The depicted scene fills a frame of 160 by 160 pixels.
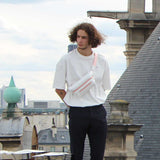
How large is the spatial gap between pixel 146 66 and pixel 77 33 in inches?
1032

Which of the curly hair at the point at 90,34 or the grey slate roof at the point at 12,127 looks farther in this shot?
the grey slate roof at the point at 12,127

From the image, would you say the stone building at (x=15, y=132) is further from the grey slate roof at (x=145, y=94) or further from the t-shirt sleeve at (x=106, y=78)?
the t-shirt sleeve at (x=106, y=78)

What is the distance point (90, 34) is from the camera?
34.8ft

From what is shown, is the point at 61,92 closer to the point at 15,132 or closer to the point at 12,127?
the point at 15,132

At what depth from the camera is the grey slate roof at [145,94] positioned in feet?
110

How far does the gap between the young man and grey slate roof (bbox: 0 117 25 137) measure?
1623 centimetres

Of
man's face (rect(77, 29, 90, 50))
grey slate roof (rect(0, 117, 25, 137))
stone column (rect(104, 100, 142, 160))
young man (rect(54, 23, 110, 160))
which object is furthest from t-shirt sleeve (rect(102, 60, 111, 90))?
stone column (rect(104, 100, 142, 160))

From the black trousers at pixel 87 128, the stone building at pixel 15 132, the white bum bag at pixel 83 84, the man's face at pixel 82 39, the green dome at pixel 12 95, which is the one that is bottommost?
the black trousers at pixel 87 128

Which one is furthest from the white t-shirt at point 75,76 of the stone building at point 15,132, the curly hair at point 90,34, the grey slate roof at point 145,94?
the grey slate roof at point 145,94

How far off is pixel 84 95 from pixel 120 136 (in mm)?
Answer: 20704

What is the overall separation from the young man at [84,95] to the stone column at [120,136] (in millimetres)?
19272

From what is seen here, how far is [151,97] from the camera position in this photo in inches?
1390

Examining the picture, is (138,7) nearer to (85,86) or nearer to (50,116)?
(85,86)

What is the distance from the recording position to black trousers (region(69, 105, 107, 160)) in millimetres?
10375
